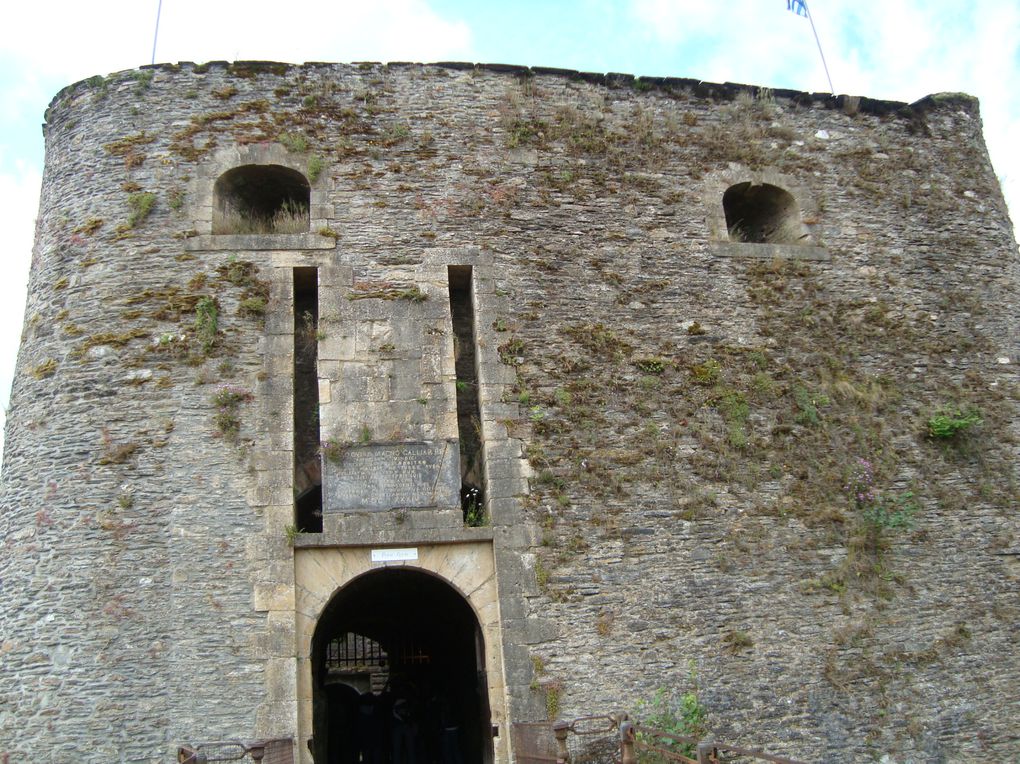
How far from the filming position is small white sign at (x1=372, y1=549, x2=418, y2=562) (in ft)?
27.0

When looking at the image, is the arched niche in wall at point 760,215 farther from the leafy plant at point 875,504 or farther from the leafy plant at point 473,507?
the leafy plant at point 473,507

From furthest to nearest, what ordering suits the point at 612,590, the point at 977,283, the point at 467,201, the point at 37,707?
1. the point at 977,283
2. the point at 467,201
3. the point at 612,590
4. the point at 37,707

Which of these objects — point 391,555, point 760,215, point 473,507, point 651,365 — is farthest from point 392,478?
point 760,215

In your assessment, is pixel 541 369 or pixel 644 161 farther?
pixel 644 161

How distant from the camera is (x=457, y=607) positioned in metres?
10.4

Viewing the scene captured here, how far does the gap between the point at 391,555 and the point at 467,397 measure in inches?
73.8

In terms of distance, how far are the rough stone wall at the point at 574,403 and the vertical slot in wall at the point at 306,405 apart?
1.21 ft

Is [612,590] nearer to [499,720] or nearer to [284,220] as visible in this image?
[499,720]

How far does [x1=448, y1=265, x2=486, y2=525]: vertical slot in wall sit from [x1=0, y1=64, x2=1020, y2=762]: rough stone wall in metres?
0.28

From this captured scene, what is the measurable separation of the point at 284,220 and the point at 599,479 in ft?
13.8

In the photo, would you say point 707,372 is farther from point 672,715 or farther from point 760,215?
point 672,715

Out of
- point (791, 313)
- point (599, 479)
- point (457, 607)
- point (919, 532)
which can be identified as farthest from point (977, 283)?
point (457, 607)

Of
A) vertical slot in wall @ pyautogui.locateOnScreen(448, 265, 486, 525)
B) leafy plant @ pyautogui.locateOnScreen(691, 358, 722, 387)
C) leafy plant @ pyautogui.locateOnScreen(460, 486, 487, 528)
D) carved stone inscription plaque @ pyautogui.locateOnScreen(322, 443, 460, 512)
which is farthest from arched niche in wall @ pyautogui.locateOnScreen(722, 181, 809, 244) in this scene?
carved stone inscription plaque @ pyautogui.locateOnScreen(322, 443, 460, 512)

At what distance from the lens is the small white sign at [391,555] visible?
824cm
